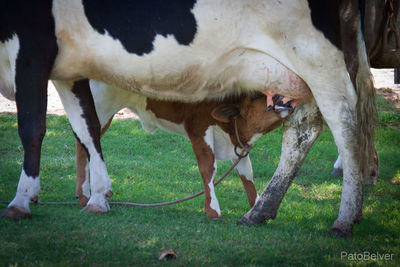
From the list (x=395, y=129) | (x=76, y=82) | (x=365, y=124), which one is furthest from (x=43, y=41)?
(x=395, y=129)

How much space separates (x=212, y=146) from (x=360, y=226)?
1.86m

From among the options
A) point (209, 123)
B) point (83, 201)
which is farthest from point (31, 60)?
point (209, 123)

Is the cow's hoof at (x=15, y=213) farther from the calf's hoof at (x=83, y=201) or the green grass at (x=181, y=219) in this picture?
the calf's hoof at (x=83, y=201)

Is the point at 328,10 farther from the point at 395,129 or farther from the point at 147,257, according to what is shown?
the point at 395,129

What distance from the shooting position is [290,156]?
5727 millimetres

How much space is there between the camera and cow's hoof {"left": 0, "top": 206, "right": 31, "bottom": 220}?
5.36 meters

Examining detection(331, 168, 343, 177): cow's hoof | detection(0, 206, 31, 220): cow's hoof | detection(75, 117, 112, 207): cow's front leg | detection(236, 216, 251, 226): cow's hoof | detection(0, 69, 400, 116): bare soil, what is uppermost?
detection(236, 216, 251, 226): cow's hoof

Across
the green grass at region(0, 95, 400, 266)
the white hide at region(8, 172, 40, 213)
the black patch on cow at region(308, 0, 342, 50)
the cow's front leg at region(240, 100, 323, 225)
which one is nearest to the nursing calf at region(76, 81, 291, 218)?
the cow's front leg at region(240, 100, 323, 225)

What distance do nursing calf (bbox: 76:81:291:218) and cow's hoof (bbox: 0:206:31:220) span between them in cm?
99

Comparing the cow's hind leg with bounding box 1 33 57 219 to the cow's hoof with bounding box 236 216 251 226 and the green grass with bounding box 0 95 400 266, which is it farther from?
the cow's hoof with bounding box 236 216 251 226

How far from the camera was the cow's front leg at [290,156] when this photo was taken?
570 cm

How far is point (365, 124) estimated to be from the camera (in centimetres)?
561

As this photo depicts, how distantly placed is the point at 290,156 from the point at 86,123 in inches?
87.0

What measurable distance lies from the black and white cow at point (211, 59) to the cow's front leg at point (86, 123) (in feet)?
0.83
